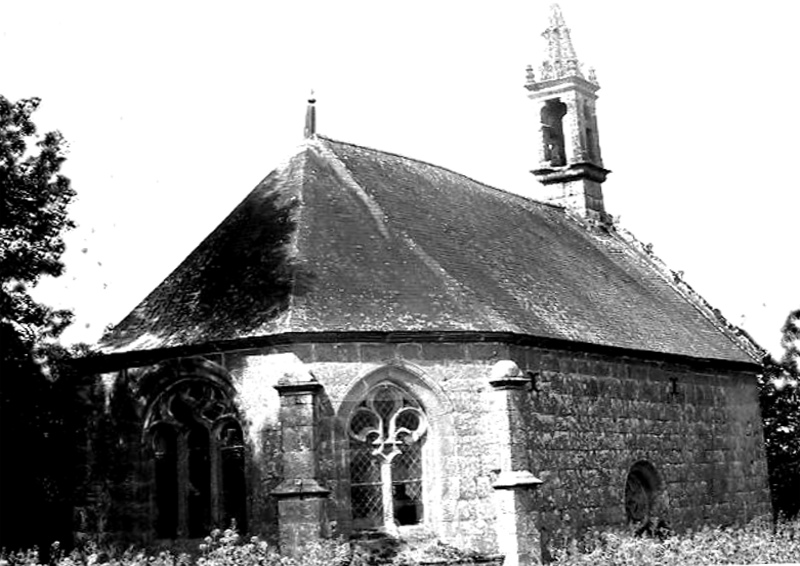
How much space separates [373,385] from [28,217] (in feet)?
19.4

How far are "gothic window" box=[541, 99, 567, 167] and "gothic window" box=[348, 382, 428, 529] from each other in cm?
1507

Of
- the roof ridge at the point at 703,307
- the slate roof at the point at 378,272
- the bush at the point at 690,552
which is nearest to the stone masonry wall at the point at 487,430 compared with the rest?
the slate roof at the point at 378,272

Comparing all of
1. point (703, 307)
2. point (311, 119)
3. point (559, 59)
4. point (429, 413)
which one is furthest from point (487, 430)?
point (559, 59)

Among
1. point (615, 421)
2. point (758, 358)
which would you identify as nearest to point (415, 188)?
point (615, 421)

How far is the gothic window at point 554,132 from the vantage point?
34656 mm

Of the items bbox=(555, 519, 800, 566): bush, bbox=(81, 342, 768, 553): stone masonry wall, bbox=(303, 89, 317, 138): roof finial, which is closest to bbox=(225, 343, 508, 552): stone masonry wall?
bbox=(81, 342, 768, 553): stone masonry wall

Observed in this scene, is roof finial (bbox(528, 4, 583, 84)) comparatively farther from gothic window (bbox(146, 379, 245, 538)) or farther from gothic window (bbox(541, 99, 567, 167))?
gothic window (bbox(146, 379, 245, 538))

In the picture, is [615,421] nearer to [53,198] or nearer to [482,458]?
[482,458]

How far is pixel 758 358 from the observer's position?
Result: 1212 inches

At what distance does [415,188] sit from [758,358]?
33.1 feet

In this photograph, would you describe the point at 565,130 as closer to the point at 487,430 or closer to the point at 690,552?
the point at 487,430

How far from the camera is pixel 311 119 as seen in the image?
25109 mm

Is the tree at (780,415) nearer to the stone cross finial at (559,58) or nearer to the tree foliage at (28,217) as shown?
the stone cross finial at (559,58)

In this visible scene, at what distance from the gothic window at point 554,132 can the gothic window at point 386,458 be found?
49.4 ft
